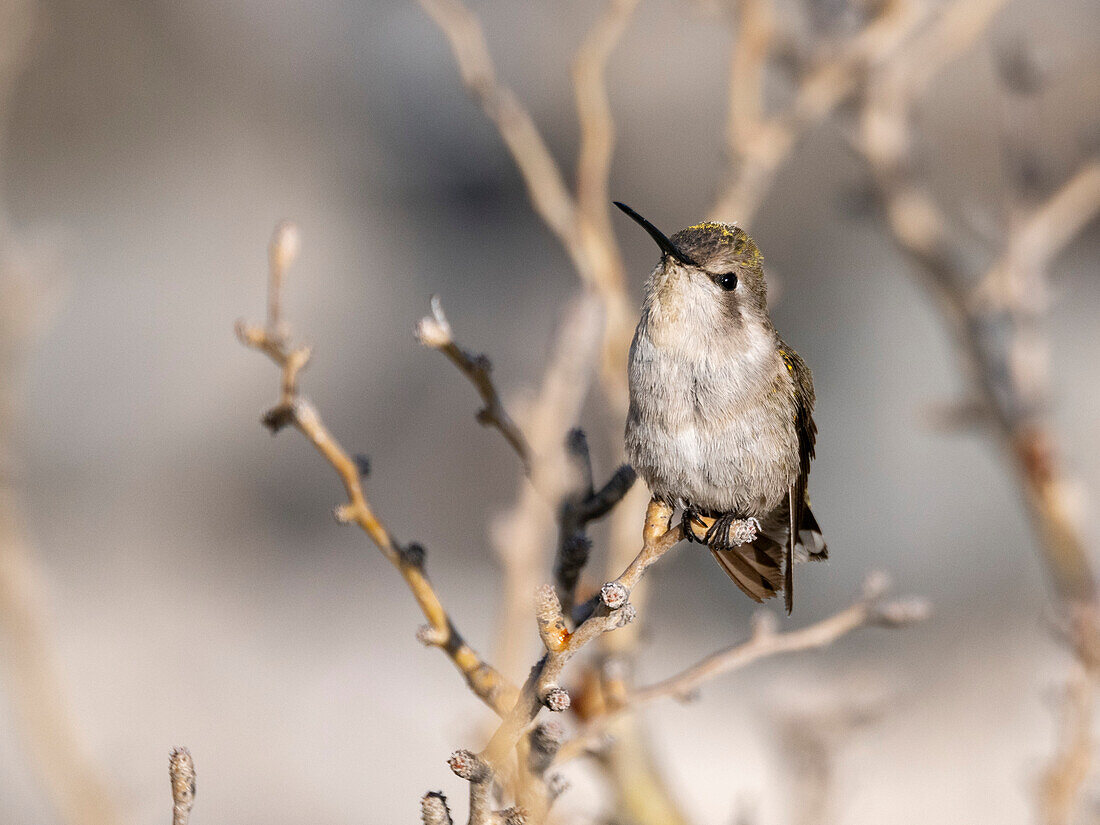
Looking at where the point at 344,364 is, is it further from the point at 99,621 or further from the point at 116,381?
the point at 99,621

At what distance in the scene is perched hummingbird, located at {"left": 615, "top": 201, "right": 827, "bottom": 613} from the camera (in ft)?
5.23

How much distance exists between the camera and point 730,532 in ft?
5.05

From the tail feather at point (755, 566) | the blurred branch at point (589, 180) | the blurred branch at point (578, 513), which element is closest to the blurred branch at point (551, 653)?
the blurred branch at point (578, 513)

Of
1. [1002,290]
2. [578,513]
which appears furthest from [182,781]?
[1002,290]

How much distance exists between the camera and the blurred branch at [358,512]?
1273 mm

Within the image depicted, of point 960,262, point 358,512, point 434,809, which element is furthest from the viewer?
point 960,262

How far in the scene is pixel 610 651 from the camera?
1.88 m

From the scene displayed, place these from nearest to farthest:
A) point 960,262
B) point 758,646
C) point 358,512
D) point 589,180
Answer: point 358,512 < point 758,646 < point 589,180 < point 960,262

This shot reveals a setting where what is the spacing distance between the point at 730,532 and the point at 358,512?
54cm

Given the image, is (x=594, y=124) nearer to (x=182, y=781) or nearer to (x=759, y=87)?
(x=759, y=87)

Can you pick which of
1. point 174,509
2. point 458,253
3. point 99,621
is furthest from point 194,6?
point 99,621

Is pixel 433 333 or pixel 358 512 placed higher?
pixel 433 333

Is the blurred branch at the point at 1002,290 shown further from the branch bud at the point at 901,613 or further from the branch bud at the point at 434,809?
the branch bud at the point at 434,809

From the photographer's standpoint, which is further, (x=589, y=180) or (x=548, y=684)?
(x=589, y=180)
